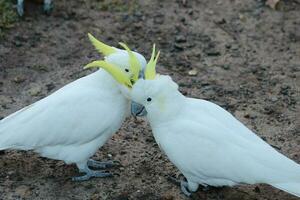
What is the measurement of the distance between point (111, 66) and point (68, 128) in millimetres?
459

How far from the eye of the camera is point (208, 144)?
3359mm

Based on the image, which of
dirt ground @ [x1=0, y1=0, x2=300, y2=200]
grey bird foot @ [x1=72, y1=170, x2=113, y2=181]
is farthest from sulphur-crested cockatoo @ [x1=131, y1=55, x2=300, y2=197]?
grey bird foot @ [x1=72, y1=170, x2=113, y2=181]

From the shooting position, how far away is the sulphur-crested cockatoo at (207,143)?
326 centimetres

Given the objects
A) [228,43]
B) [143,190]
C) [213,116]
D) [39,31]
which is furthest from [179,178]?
[39,31]

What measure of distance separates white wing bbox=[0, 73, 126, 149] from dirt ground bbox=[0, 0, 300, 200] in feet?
1.14

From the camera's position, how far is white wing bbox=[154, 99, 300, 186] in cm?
326

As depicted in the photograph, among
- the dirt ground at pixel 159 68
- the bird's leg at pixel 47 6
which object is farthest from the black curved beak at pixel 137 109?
the bird's leg at pixel 47 6

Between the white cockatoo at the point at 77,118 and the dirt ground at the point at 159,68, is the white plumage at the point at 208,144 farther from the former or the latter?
the dirt ground at the point at 159,68

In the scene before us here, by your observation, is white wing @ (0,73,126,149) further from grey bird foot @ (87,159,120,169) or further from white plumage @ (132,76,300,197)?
grey bird foot @ (87,159,120,169)

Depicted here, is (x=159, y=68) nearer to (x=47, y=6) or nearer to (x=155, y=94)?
(x=47, y=6)

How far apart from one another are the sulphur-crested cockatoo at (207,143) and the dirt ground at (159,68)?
39cm

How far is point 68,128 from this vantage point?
3.55 m

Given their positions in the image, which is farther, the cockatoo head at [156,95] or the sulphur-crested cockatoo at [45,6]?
the sulphur-crested cockatoo at [45,6]

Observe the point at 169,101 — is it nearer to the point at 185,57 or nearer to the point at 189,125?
the point at 189,125
